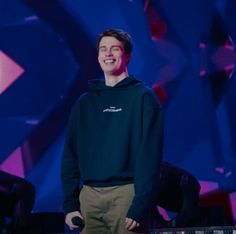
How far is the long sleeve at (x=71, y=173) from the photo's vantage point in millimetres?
1459

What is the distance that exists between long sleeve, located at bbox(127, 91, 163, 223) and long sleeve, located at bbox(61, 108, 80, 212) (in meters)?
0.18

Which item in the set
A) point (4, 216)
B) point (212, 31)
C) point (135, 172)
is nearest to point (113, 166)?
point (135, 172)

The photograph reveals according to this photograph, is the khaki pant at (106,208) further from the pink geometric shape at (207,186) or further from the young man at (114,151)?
the pink geometric shape at (207,186)

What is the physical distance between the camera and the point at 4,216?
2.98 metres

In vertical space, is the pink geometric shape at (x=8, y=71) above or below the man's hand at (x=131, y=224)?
above

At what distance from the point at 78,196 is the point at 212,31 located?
2.20m

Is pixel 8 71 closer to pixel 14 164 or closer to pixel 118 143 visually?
pixel 14 164

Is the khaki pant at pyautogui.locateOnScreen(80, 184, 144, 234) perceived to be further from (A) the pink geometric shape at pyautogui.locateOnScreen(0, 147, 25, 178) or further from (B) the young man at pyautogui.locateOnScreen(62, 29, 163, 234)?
(A) the pink geometric shape at pyautogui.locateOnScreen(0, 147, 25, 178)

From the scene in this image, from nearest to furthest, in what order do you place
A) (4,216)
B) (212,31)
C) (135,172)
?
(135,172)
(4,216)
(212,31)

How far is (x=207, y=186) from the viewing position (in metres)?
3.28

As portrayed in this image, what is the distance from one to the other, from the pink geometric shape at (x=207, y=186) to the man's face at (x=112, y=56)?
1930mm

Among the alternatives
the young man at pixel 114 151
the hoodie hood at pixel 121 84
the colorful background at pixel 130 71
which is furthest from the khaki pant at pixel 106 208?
the colorful background at pixel 130 71

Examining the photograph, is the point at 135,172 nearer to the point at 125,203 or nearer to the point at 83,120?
the point at 125,203

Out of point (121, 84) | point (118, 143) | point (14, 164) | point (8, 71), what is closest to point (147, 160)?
point (118, 143)
